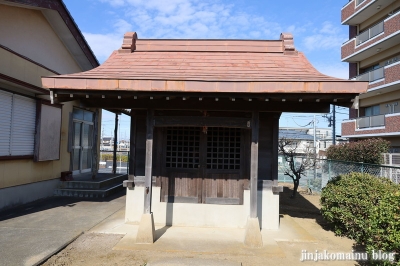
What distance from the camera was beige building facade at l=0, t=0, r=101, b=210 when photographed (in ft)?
23.1

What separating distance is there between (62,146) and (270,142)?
757 centimetres

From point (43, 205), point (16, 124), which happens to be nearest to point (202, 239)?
point (43, 205)

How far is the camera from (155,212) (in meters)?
5.96

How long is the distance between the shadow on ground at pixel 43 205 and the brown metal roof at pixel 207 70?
387 cm

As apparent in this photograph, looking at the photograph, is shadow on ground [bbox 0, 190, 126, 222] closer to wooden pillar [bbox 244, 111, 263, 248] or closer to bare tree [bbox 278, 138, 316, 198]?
wooden pillar [bbox 244, 111, 263, 248]

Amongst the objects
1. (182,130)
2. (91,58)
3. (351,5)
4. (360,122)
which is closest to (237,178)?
(182,130)

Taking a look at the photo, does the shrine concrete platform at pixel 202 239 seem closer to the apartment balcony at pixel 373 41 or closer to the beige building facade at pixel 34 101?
the beige building facade at pixel 34 101

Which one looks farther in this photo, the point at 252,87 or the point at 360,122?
the point at 360,122

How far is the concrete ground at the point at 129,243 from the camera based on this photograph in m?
4.22

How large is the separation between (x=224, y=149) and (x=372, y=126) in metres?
15.5

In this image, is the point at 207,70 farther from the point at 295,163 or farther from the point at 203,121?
the point at 295,163

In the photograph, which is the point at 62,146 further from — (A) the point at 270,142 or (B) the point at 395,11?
(B) the point at 395,11

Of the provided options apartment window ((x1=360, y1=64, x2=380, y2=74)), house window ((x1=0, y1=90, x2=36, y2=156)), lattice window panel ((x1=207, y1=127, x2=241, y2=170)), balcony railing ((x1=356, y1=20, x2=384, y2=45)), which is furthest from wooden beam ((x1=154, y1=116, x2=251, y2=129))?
apartment window ((x1=360, y1=64, x2=380, y2=74))

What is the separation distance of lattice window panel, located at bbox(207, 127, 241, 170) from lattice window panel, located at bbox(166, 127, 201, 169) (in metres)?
0.30
